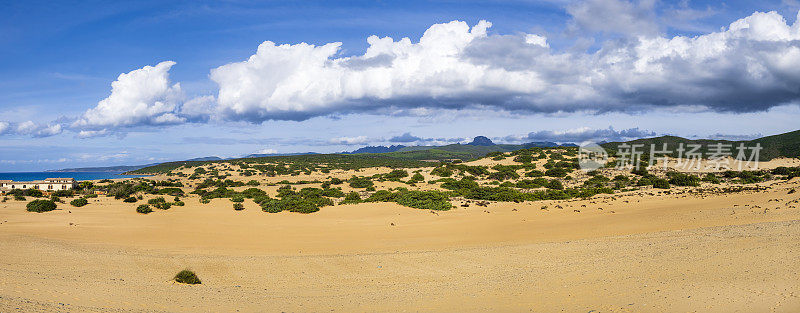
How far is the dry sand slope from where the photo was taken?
857 cm

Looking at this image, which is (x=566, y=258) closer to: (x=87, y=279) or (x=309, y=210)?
(x=87, y=279)

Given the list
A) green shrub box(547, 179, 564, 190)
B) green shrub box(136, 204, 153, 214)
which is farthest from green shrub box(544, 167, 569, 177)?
green shrub box(136, 204, 153, 214)

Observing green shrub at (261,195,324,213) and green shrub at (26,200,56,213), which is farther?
green shrub at (261,195,324,213)

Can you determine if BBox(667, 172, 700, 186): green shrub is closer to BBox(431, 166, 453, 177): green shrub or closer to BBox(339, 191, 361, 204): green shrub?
BBox(431, 166, 453, 177): green shrub

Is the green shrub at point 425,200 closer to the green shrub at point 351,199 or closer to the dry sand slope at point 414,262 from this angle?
the green shrub at point 351,199

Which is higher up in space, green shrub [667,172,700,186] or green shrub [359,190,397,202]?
green shrub [667,172,700,186]

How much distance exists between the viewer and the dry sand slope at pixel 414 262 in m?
8.57

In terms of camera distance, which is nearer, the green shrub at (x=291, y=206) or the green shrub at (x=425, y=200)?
the green shrub at (x=291, y=206)

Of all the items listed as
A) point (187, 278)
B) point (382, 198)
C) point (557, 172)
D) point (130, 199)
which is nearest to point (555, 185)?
point (557, 172)

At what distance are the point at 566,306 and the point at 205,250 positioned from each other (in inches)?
507

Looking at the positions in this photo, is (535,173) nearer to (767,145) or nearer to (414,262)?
(414,262)

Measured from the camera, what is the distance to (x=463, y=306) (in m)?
→ 8.67

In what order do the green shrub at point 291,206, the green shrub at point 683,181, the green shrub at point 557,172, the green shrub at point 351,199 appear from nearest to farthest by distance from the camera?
the green shrub at point 291,206
the green shrub at point 351,199
the green shrub at point 683,181
the green shrub at point 557,172

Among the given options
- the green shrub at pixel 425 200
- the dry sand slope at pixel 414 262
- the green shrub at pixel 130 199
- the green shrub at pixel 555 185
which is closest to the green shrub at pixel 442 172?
the green shrub at pixel 555 185
